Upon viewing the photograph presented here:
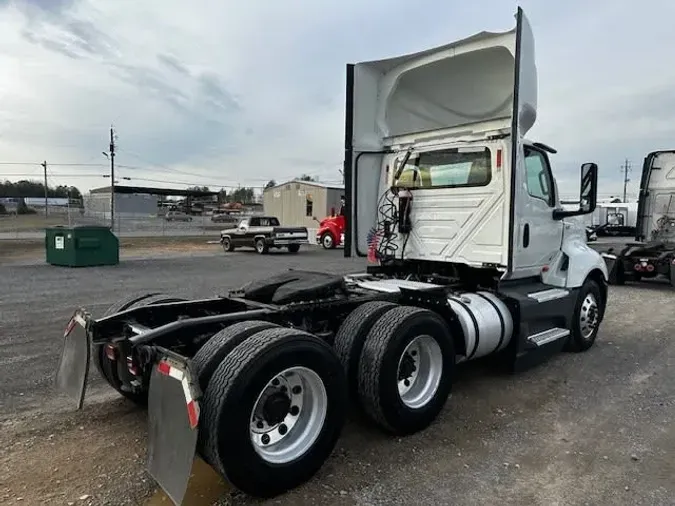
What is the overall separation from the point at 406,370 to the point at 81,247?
14.0 m

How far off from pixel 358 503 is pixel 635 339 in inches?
227

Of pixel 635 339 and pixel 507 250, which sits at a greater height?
pixel 507 250

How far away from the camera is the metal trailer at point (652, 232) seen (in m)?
12.2

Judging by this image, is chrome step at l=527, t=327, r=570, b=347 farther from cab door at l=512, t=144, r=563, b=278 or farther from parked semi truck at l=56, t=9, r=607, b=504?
cab door at l=512, t=144, r=563, b=278

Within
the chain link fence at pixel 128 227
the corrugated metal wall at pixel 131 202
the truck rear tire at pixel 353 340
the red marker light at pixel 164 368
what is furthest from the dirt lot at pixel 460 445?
the corrugated metal wall at pixel 131 202

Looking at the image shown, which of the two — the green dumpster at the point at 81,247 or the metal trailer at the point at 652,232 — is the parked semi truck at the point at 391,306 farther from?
the green dumpster at the point at 81,247

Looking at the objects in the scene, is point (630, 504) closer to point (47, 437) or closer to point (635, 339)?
point (47, 437)

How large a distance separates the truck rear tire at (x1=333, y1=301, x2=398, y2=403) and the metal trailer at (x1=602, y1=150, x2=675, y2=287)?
9659 millimetres

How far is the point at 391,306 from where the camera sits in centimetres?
422

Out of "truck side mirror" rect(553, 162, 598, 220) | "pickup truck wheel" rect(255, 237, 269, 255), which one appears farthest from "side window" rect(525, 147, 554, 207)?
"pickup truck wheel" rect(255, 237, 269, 255)

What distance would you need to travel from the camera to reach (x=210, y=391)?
2902mm

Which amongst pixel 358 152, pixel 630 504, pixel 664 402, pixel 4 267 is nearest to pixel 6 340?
pixel 358 152

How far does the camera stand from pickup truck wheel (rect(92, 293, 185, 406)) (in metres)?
3.91

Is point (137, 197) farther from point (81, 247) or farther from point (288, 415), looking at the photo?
point (288, 415)
